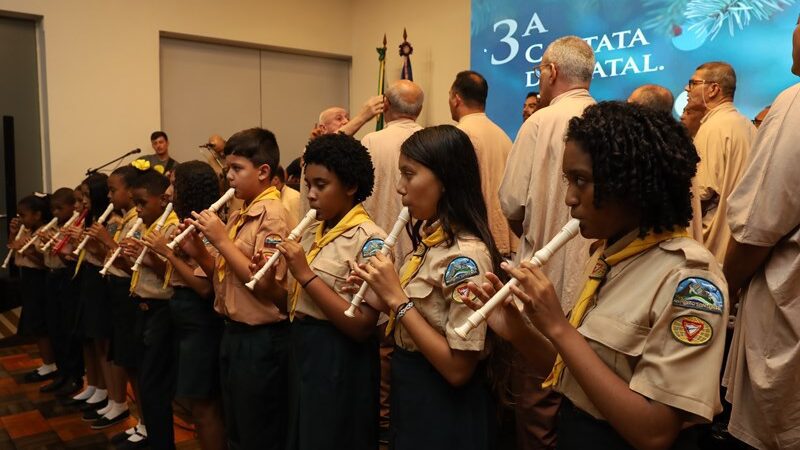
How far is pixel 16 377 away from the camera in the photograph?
4797 millimetres

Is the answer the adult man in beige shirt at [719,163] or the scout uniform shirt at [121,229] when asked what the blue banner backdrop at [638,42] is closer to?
the adult man in beige shirt at [719,163]

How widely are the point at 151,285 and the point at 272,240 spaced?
100 centimetres

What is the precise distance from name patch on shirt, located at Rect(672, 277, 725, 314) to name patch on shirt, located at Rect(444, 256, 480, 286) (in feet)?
1.91

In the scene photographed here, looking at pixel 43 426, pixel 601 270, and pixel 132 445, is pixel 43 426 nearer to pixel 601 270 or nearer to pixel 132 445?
pixel 132 445

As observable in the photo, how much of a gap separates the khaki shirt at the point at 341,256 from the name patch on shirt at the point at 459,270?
0.44 metres

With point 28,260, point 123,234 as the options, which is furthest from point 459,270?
point 28,260

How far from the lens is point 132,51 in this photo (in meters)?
6.89

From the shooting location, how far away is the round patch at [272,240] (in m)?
2.31

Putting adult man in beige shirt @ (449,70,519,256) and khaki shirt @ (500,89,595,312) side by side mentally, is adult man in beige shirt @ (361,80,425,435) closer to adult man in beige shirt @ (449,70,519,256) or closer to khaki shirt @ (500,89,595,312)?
adult man in beige shirt @ (449,70,519,256)

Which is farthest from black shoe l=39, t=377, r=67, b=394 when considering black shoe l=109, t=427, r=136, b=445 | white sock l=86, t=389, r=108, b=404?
black shoe l=109, t=427, r=136, b=445

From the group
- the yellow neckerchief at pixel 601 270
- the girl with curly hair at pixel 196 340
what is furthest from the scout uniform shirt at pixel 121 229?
the yellow neckerchief at pixel 601 270

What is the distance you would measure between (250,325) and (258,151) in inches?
28.5

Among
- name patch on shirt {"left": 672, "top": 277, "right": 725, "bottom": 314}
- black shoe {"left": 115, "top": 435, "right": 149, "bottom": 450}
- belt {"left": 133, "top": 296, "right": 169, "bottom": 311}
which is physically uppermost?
name patch on shirt {"left": 672, "top": 277, "right": 725, "bottom": 314}

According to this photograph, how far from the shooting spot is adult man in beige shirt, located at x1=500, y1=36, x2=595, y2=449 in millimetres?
2459
